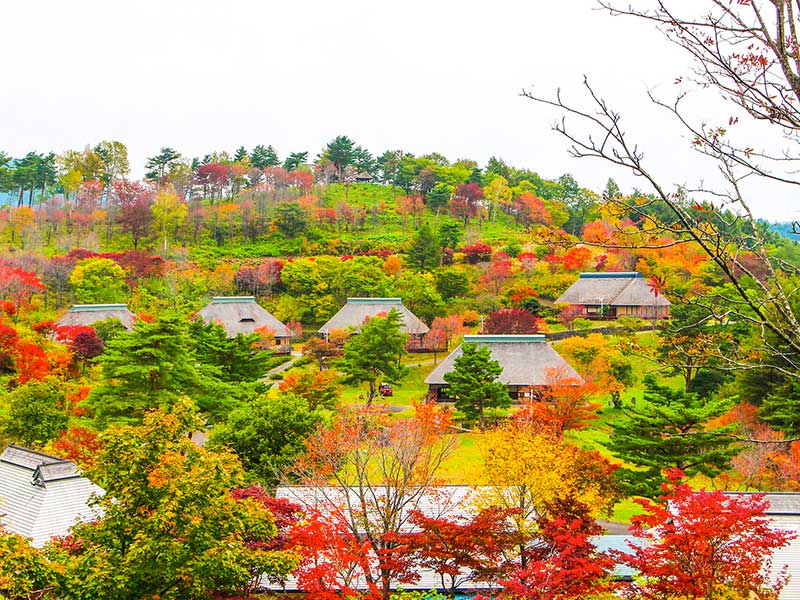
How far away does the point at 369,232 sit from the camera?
54.0 m

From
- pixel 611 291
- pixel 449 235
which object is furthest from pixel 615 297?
pixel 449 235

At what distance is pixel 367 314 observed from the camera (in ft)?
118

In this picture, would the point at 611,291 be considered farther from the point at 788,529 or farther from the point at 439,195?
the point at 788,529

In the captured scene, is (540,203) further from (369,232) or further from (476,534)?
(476,534)

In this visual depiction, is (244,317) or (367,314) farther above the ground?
(367,314)

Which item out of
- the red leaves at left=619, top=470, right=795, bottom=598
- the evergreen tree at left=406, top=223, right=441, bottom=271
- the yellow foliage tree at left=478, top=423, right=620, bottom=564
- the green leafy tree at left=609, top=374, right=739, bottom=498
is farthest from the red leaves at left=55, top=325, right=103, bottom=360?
the red leaves at left=619, top=470, right=795, bottom=598

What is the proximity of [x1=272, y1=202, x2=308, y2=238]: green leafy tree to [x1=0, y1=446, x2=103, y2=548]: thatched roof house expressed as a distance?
123ft

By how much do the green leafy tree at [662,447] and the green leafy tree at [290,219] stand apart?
121ft

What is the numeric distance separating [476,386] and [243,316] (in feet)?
53.6

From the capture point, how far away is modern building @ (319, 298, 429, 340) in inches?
1416

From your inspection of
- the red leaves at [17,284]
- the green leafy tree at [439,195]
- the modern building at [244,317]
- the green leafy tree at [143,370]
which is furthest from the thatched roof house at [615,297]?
the red leaves at [17,284]

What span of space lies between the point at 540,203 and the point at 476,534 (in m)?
47.8

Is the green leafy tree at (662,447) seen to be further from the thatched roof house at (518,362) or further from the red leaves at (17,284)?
the red leaves at (17,284)

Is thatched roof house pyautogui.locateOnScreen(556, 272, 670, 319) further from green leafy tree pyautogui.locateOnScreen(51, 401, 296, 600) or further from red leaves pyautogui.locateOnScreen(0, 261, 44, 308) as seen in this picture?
green leafy tree pyautogui.locateOnScreen(51, 401, 296, 600)
